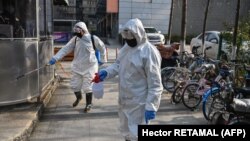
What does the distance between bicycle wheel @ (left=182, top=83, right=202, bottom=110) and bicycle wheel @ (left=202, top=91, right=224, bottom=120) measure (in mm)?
743

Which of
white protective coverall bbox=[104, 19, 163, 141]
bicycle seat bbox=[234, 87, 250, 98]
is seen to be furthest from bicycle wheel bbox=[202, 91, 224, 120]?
white protective coverall bbox=[104, 19, 163, 141]

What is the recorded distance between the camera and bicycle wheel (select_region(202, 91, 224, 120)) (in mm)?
6086

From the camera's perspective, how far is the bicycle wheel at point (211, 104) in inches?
240

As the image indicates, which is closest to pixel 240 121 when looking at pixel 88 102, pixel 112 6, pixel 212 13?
pixel 88 102

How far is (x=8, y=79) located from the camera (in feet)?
20.0

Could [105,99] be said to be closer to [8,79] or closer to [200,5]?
[8,79]

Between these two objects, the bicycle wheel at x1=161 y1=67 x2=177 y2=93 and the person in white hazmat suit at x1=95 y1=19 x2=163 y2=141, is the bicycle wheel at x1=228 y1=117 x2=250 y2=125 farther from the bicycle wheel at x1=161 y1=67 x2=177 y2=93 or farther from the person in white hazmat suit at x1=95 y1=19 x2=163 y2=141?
the bicycle wheel at x1=161 y1=67 x2=177 y2=93

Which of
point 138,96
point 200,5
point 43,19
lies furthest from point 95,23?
point 138,96

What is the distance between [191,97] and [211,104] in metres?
1.08

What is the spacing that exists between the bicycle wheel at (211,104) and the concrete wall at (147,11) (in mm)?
25564

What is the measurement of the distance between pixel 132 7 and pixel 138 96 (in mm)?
28491

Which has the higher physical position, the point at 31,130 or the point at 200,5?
the point at 200,5

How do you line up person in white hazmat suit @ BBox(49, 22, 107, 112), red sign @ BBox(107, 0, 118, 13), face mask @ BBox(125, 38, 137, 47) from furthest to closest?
red sign @ BBox(107, 0, 118, 13) < person in white hazmat suit @ BBox(49, 22, 107, 112) < face mask @ BBox(125, 38, 137, 47)

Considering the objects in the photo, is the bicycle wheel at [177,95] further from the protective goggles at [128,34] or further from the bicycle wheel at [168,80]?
the protective goggles at [128,34]
